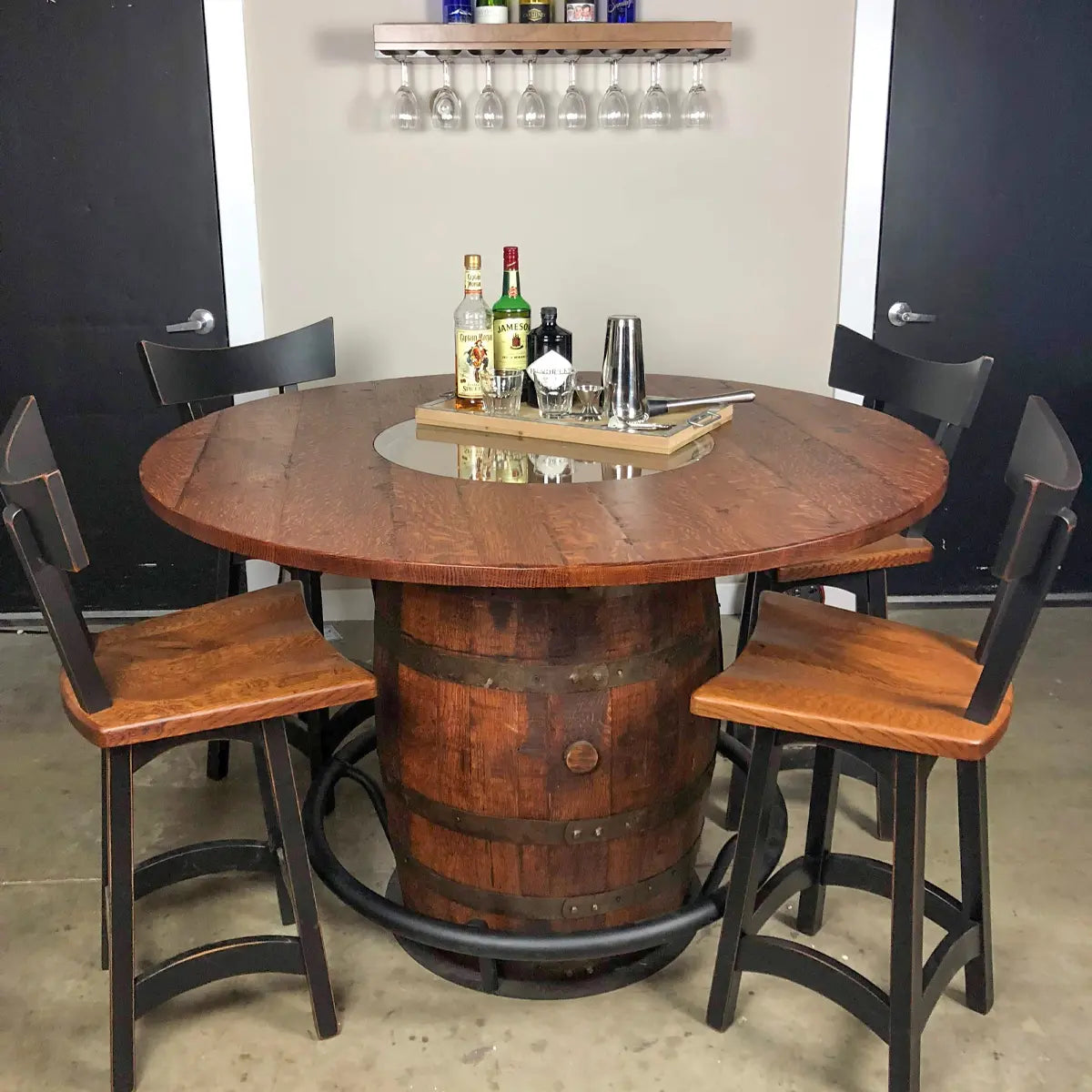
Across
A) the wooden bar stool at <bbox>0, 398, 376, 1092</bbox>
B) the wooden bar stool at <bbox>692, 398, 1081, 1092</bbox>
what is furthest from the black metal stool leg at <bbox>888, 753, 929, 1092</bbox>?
the wooden bar stool at <bbox>0, 398, 376, 1092</bbox>

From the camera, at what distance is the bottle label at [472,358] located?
2.11 m

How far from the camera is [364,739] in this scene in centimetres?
229

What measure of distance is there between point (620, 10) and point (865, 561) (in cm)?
171

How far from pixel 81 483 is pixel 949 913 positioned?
2.69 metres

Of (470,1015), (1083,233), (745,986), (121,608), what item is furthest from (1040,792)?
(121,608)

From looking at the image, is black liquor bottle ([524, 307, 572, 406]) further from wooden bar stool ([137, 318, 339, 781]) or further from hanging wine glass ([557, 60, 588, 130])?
hanging wine glass ([557, 60, 588, 130])

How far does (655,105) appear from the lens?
295 cm

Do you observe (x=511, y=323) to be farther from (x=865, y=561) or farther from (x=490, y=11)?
(x=490, y=11)

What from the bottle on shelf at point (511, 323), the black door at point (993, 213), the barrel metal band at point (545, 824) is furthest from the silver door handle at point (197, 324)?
Answer: the black door at point (993, 213)

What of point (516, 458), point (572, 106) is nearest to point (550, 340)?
point (516, 458)

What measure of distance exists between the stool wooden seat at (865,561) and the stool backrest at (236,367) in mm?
1220

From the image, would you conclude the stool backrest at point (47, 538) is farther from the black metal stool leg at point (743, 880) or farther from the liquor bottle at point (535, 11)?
the liquor bottle at point (535, 11)

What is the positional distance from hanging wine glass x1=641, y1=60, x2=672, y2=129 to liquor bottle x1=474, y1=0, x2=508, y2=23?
0.44 m

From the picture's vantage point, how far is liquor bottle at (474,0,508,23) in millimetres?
2807
